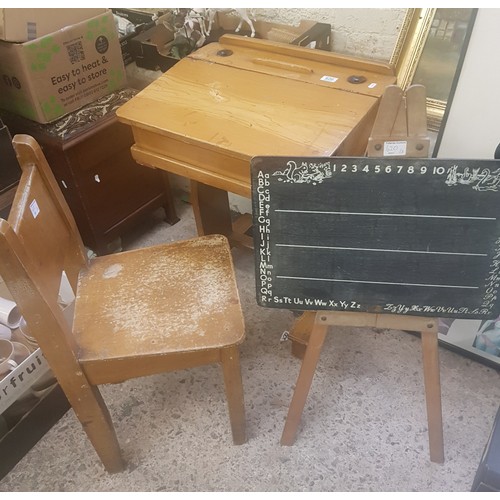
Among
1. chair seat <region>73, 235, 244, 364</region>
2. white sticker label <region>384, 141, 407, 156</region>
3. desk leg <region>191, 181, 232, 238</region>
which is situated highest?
white sticker label <region>384, 141, 407, 156</region>

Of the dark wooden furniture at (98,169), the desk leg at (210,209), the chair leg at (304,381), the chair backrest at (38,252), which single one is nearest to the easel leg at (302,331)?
the chair leg at (304,381)

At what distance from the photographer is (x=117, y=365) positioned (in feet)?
3.93

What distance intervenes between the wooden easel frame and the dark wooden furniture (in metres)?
0.87

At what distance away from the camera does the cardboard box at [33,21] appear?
60.1 inches

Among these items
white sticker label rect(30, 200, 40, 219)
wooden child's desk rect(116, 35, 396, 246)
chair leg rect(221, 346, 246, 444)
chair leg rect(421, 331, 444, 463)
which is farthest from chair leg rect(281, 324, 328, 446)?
white sticker label rect(30, 200, 40, 219)

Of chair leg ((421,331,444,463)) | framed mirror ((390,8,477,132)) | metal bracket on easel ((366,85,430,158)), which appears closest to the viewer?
metal bracket on easel ((366,85,430,158))

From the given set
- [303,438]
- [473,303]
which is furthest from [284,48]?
[303,438]

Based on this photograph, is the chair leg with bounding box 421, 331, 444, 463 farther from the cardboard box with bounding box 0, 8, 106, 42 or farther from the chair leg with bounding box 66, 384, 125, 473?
the cardboard box with bounding box 0, 8, 106, 42

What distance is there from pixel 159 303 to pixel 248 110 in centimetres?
56

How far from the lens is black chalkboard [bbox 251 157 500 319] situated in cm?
96

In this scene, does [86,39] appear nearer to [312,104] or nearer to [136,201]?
[136,201]

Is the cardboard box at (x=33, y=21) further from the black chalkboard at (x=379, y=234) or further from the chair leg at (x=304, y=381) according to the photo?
the chair leg at (x=304, y=381)

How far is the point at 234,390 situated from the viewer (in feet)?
4.39

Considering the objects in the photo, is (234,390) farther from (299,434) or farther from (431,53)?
(431,53)
